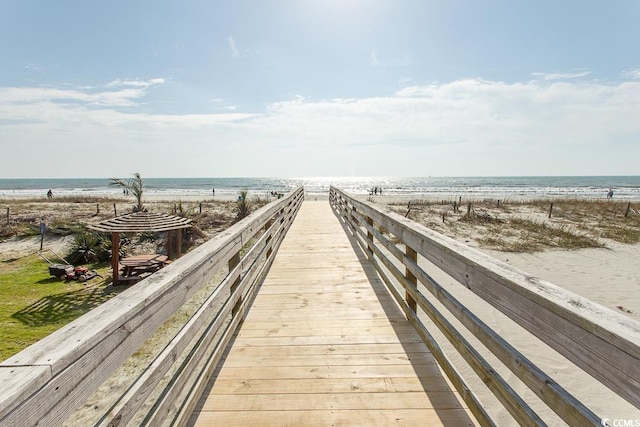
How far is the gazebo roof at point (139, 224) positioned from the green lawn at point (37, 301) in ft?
5.07

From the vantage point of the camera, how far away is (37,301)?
7199mm

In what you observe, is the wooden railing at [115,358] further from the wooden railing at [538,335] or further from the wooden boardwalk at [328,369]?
the wooden railing at [538,335]

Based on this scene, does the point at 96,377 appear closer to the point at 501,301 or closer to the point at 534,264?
the point at 501,301

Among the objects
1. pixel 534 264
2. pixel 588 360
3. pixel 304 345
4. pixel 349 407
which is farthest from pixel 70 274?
pixel 534 264

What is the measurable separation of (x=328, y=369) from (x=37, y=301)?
7.81m

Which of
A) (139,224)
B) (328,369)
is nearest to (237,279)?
(328,369)

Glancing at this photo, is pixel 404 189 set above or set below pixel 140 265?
above

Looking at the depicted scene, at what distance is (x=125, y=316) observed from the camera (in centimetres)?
124

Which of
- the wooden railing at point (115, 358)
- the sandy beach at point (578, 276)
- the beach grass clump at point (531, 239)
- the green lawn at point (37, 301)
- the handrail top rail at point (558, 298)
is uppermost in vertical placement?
the handrail top rail at point (558, 298)

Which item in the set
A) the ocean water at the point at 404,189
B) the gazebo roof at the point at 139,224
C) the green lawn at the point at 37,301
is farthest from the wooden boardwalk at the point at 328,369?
the ocean water at the point at 404,189

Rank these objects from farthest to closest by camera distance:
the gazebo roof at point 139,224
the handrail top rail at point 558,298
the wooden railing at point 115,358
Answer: the gazebo roof at point 139,224
the handrail top rail at point 558,298
the wooden railing at point 115,358

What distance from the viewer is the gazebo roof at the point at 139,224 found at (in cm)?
765

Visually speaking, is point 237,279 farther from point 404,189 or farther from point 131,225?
point 404,189

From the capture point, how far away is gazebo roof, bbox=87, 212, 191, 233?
765 cm
